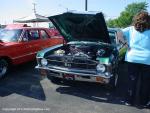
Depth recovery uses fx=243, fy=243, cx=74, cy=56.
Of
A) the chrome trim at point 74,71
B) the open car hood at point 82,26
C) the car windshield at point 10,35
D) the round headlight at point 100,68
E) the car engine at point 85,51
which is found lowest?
the chrome trim at point 74,71

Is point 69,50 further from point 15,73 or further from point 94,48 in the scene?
point 15,73

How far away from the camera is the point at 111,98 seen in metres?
5.45

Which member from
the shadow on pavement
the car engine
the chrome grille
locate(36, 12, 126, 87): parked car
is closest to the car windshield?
the shadow on pavement

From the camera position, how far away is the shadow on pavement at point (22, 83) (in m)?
5.71

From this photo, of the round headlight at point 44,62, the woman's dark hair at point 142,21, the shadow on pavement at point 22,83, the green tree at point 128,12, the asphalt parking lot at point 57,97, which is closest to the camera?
the woman's dark hair at point 142,21

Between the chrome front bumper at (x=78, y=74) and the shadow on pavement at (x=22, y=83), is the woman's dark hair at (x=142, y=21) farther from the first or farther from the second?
the shadow on pavement at (x=22, y=83)

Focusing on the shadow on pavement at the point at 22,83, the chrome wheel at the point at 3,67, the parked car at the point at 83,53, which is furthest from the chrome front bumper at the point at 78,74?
the chrome wheel at the point at 3,67

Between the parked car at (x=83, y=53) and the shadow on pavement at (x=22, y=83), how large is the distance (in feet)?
1.70

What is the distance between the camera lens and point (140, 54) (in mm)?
4617

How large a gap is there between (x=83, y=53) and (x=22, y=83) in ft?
6.12

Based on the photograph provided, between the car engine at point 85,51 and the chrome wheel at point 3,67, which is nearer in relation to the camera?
the car engine at point 85,51

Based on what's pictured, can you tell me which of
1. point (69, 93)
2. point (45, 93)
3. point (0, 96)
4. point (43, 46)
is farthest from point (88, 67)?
point (43, 46)

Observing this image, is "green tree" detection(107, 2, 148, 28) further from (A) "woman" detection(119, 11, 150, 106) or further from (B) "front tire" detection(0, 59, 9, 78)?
(A) "woman" detection(119, 11, 150, 106)

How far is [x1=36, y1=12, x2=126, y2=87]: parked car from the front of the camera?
17.5 feet
